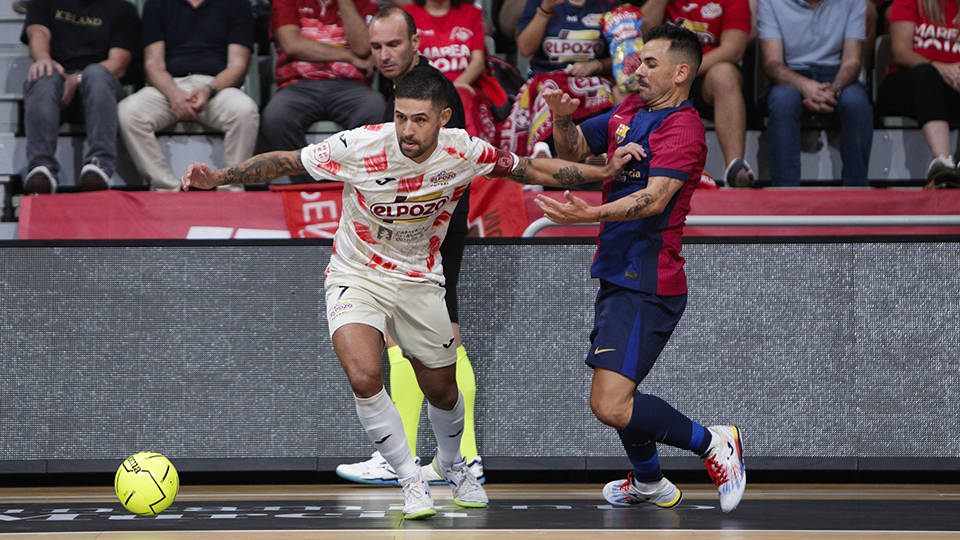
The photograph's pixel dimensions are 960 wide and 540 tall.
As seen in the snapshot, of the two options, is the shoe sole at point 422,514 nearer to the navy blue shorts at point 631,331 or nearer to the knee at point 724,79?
the navy blue shorts at point 631,331

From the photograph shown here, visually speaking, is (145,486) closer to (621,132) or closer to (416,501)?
(416,501)

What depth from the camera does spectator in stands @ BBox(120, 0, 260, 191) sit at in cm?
539

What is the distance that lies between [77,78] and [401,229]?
10.3 ft

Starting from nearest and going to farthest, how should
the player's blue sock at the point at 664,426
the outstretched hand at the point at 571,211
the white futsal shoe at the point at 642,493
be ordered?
the outstretched hand at the point at 571,211
the player's blue sock at the point at 664,426
the white futsal shoe at the point at 642,493

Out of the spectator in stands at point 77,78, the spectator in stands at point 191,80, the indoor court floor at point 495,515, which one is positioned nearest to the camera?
the indoor court floor at point 495,515

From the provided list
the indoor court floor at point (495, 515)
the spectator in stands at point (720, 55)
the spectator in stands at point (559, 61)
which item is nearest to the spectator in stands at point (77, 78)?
the indoor court floor at point (495, 515)

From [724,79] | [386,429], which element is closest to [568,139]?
[386,429]

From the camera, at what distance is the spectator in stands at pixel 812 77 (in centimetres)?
546

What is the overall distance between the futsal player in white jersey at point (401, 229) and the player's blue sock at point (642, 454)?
620 millimetres

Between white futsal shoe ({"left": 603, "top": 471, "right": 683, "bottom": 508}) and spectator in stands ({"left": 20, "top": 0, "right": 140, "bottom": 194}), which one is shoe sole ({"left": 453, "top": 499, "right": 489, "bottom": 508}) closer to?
white futsal shoe ({"left": 603, "top": 471, "right": 683, "bottom": 508})

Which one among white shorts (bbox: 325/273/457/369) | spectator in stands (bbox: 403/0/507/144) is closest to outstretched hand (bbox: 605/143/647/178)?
white shorts (bbox: 325/273/457/369)

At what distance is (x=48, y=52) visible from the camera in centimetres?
566

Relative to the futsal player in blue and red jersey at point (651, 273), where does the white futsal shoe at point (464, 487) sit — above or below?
below

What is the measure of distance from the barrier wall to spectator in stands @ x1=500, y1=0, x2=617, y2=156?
142 cm
